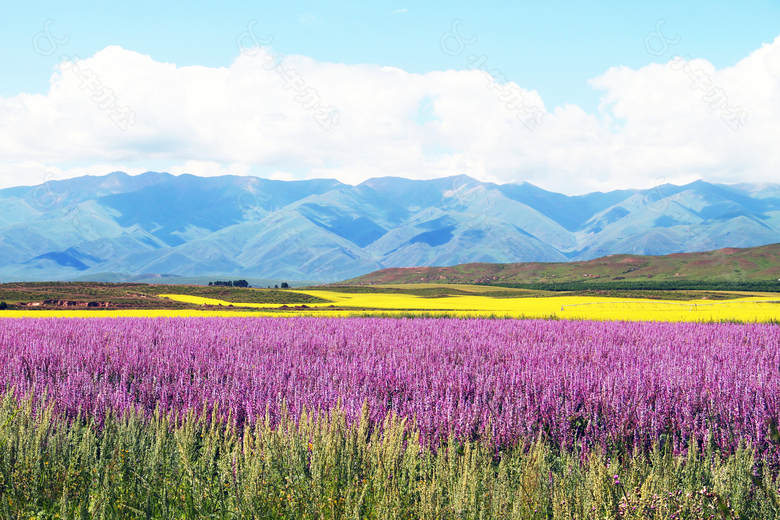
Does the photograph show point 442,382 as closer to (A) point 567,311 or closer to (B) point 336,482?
(B) point 336,482

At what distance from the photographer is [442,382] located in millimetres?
7098

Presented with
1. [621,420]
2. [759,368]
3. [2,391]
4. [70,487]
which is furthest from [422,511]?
[759,368]

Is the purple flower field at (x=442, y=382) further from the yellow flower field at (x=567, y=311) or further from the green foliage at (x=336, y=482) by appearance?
the yellow flower field at (x=567, y=311)

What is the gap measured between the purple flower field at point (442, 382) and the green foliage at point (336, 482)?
25.9 inches

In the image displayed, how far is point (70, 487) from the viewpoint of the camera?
404cm

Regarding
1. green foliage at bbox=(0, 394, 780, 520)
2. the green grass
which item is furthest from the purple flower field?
the green grass

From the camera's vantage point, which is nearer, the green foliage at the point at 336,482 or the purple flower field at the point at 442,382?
the green foliage at the point at 336,482

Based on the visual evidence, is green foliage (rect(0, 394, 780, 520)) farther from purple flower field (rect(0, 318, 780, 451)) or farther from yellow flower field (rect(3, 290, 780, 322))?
yellow flower field (rect(3, 290, 780, 322))

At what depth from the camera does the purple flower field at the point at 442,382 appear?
5758mm

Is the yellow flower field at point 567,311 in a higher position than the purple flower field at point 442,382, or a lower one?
lower

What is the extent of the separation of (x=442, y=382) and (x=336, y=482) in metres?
3.19

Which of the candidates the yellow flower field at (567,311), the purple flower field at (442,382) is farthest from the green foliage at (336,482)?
the yellow flower field at (567,311)

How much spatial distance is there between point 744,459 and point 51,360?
10.0 m

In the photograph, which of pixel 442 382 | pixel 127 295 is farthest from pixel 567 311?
pixel 127 295
